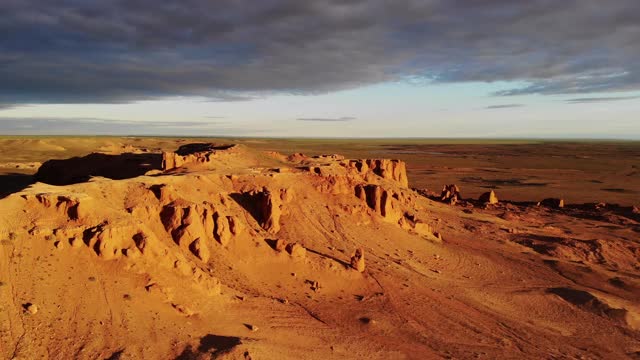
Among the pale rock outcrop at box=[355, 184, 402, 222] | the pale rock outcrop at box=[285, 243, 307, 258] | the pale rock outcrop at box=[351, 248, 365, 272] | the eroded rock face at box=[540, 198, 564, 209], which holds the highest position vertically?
the pale rock outcrop at box=[355, 184, 402, 222]

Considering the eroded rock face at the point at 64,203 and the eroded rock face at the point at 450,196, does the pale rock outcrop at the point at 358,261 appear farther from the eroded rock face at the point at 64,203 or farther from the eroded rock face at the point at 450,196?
the eroded rock face at the point at 450,196

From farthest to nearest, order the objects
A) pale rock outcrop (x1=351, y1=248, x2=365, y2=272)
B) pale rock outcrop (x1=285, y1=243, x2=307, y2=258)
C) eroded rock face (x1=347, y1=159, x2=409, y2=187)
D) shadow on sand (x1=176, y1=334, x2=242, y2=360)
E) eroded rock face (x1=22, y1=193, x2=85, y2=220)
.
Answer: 1. eroded rock face (x1=347, y1=159, x2=409, y2=187)
2. pale rock outcrop (x1=351, y1=248, x2=365, y2=272)
3. pale rock outcrop (x1=285, y1=243, x2=307, y2=258)
4. eroded rock face (x1=22, y1=193, x2=85, y2=220)
5. shadow on sand (x1=176, y1=334, x2=242, y2=360)

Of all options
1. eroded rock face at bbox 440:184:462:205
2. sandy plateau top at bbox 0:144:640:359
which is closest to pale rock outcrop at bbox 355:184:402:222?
sandy plateau top at bbox 0:144:640:359

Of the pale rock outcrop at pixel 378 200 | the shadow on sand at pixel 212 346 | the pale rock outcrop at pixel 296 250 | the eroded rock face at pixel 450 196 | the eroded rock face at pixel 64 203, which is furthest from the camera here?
the eroded rock face at pixel 450 196

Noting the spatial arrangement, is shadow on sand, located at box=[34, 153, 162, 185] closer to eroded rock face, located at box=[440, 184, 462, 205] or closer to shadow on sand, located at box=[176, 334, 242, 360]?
shadow on sand, located at box=[176, 334, 242, 360]

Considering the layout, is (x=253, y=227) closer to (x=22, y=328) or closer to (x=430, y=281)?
(x=430, y=281)

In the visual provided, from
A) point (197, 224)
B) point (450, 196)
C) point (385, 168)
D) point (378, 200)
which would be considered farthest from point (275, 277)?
point (450, 196)

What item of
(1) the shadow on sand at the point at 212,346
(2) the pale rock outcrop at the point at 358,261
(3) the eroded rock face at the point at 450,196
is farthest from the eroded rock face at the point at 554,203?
(1) the shadow on sand at the point at 212,346

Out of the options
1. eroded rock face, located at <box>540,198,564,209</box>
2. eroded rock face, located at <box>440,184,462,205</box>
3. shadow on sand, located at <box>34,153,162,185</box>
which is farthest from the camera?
eroded rock face, located at <box>540,198,564,209</box>

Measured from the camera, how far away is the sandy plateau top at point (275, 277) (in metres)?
A: 13.1

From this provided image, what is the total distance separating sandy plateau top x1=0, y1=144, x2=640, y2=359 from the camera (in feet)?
43.1

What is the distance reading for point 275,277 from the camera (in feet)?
59.1

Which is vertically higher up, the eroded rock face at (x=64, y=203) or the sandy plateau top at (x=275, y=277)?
the eroded rock face at (x=64, y=203)

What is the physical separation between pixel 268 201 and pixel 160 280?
22.4ft
